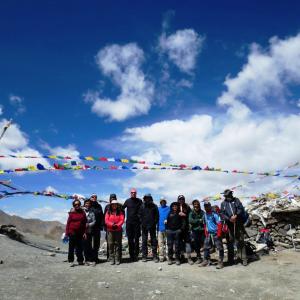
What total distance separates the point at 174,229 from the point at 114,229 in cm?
204

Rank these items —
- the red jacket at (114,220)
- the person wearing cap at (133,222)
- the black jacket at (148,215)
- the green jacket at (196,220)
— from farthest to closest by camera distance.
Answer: the person wearing cap at (133,222) < the black jacket at (148,215) < the green jacket at (196,220) < the red jacket at (114,220)

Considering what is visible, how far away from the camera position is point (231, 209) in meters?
12.0

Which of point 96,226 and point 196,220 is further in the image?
point 96,226

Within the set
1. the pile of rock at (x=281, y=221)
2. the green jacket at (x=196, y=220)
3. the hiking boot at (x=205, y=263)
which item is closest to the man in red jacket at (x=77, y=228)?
the green jacket at (x=196, y=220)

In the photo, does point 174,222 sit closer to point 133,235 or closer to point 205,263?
point 133,235

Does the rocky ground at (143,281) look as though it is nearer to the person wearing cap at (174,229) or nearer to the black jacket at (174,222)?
the person wearing cap at (174,229)

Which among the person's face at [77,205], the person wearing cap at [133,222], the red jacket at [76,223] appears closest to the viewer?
the red jacket at [76,223]

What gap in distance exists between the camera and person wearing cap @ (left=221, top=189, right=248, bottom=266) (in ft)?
39.1

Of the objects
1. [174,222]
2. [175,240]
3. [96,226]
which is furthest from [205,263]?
[96,226]

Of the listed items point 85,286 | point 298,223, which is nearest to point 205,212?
point 85,286

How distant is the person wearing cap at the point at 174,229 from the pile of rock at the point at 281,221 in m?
7.05

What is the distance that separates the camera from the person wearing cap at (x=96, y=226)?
12.3 meters

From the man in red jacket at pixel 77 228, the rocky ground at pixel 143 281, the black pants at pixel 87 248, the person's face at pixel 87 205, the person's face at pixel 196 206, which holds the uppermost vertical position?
the person's face at pixel 87 205

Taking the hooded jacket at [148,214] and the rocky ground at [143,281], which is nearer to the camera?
the rocky ground at [143,281]
